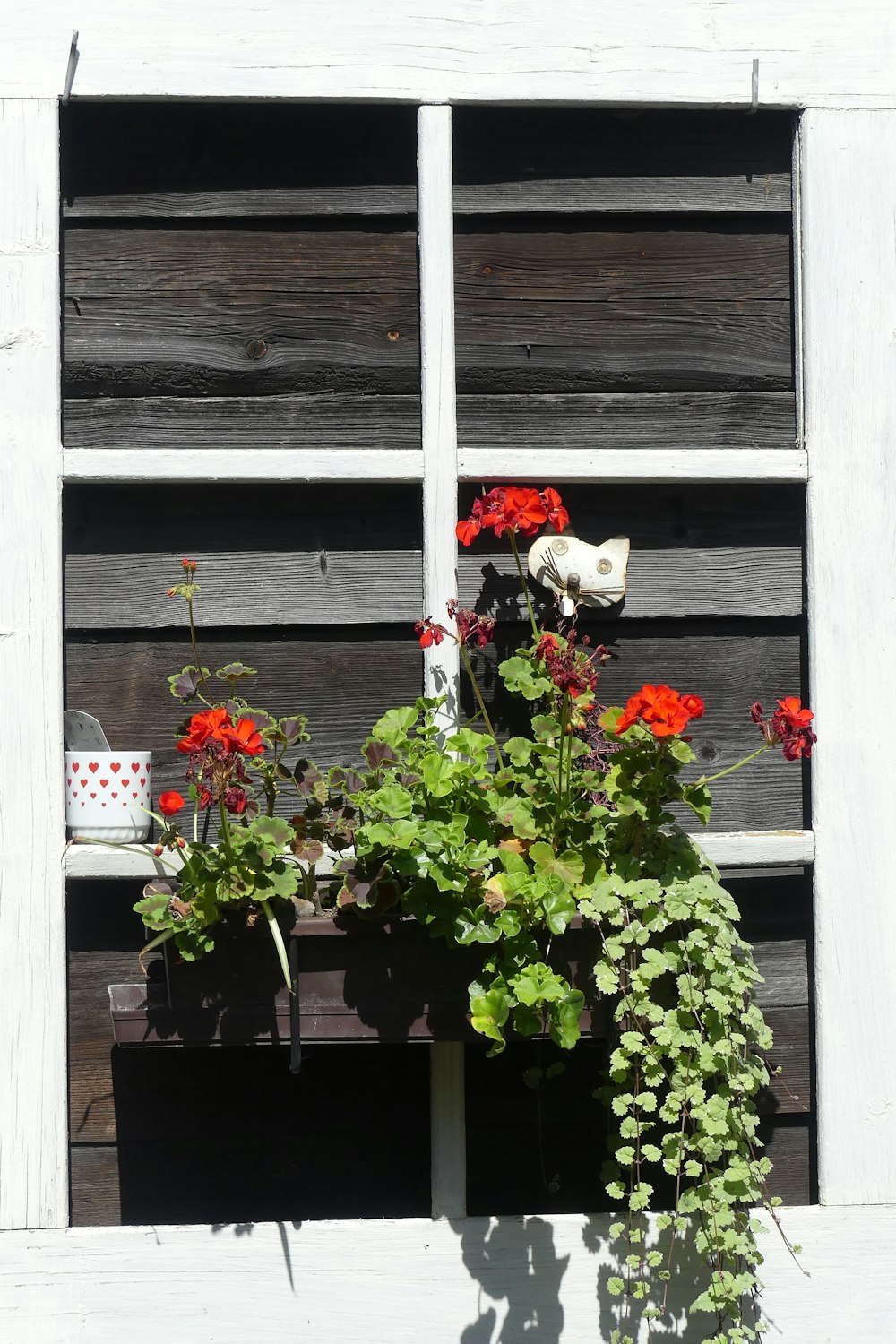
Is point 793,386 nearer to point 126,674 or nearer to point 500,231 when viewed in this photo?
point 500,231

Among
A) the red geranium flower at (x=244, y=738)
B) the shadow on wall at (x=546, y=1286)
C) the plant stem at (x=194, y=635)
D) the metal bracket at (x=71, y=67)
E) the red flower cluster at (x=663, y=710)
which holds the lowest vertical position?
the shadow on wall at (x=546, y=1286)

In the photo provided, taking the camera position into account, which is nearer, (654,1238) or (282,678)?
(654,1238)

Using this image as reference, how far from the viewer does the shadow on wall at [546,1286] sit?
176cm

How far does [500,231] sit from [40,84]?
808 millimetres

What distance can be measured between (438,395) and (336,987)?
0.99 m

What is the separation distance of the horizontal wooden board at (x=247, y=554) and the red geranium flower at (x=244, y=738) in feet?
1.23

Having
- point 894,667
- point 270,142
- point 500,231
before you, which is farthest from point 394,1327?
point 270,142

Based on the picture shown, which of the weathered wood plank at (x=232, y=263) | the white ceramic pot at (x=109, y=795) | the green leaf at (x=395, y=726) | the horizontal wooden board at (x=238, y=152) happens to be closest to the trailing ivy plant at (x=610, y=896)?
the green leaf at (x=395, y=726)

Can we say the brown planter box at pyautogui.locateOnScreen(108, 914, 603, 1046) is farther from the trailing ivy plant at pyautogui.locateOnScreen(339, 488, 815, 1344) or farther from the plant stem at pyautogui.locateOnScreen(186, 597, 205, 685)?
the plant stem at pyautogui.locateOnScreen(186, 597, 205, 685)

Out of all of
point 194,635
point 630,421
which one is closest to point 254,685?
point 194,635

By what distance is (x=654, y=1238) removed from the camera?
1.78m

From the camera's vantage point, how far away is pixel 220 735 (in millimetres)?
1536

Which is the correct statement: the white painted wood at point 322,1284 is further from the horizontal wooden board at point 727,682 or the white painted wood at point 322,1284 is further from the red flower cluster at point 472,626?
the red flower cluster at point 472,626

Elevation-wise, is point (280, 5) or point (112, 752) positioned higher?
point (280, 5)
